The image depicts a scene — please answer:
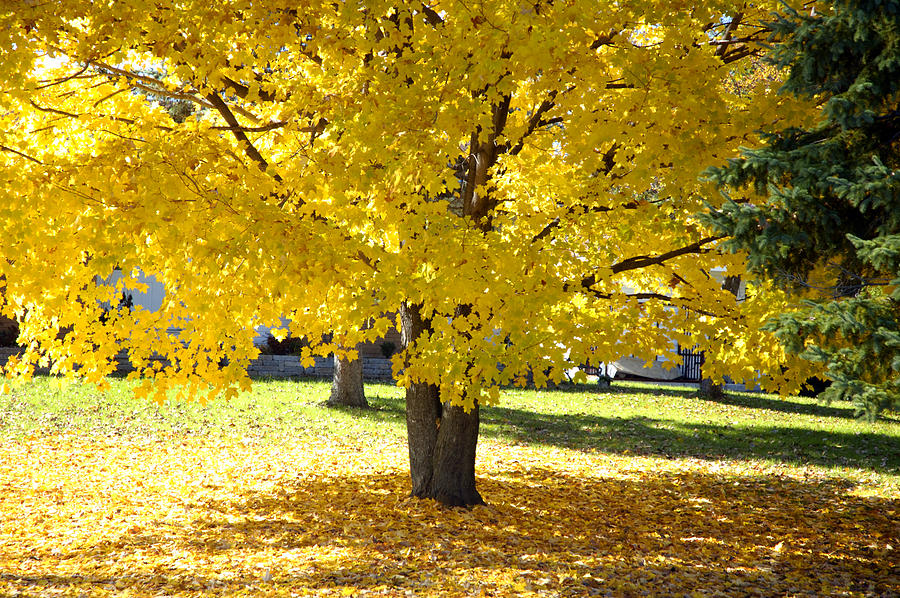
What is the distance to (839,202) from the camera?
4.91 m

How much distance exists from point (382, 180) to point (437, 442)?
3255mm

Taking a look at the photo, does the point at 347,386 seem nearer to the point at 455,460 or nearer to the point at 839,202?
the point at 455,460

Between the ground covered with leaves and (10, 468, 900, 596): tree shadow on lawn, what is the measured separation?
31 mm

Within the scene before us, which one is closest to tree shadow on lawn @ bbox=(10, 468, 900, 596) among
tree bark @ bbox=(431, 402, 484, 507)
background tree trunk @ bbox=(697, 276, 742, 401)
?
tree bark @ bbox=(431, 402, 484, 507)

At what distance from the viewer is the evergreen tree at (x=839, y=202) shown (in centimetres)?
439

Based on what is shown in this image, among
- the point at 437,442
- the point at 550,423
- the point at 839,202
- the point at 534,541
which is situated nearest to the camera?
the point at 839,202

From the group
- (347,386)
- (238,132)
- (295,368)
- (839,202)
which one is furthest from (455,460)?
(295,368)

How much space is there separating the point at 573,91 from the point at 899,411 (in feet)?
11.5

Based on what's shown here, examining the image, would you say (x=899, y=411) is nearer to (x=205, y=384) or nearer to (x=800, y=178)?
(x=800, y=178)

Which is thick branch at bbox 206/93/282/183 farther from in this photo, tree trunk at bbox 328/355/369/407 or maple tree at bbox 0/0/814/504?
tree trunk at bbox 328/355/369/407

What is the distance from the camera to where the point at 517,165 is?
22.4ft

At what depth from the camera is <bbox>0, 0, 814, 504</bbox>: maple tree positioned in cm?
543

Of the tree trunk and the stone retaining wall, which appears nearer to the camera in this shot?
the tree trunk

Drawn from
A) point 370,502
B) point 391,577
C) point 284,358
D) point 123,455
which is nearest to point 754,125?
point 391,577
